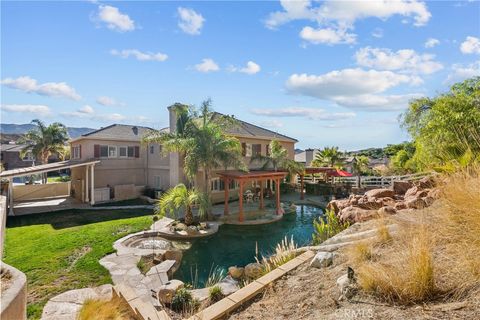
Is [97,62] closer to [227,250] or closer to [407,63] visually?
[227,250]

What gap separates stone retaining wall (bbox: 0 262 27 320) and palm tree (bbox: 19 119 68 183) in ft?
110

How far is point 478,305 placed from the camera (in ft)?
9.83

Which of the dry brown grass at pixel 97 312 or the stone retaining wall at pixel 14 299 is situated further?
the dry brown grass at pixel 97 312

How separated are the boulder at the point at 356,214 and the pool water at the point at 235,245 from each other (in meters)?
1.55

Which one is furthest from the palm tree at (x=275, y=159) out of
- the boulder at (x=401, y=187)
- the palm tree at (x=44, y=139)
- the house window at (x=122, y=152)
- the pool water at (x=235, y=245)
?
the palm tree at (x=44, y=139)

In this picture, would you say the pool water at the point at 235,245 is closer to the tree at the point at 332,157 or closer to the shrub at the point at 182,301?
the shrub at the point at 182,301

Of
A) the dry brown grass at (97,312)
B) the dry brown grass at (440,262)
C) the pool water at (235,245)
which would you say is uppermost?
the dry brown grass at (440,262)

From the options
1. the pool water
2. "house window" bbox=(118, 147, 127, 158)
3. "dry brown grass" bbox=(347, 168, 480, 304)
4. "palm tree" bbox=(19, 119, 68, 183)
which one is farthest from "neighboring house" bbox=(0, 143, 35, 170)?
"dry brown grass" bbox=(347, 168, 480, 304)

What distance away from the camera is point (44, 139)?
101 feet

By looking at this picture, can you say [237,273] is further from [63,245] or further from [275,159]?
[275,159]

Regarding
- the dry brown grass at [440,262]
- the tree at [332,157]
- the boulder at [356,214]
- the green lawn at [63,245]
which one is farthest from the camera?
the tree at [332,157]

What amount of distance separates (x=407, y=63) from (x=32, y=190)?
2735 centimetres

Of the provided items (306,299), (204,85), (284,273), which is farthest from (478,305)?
(204,85)

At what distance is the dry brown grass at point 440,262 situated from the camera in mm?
3383
